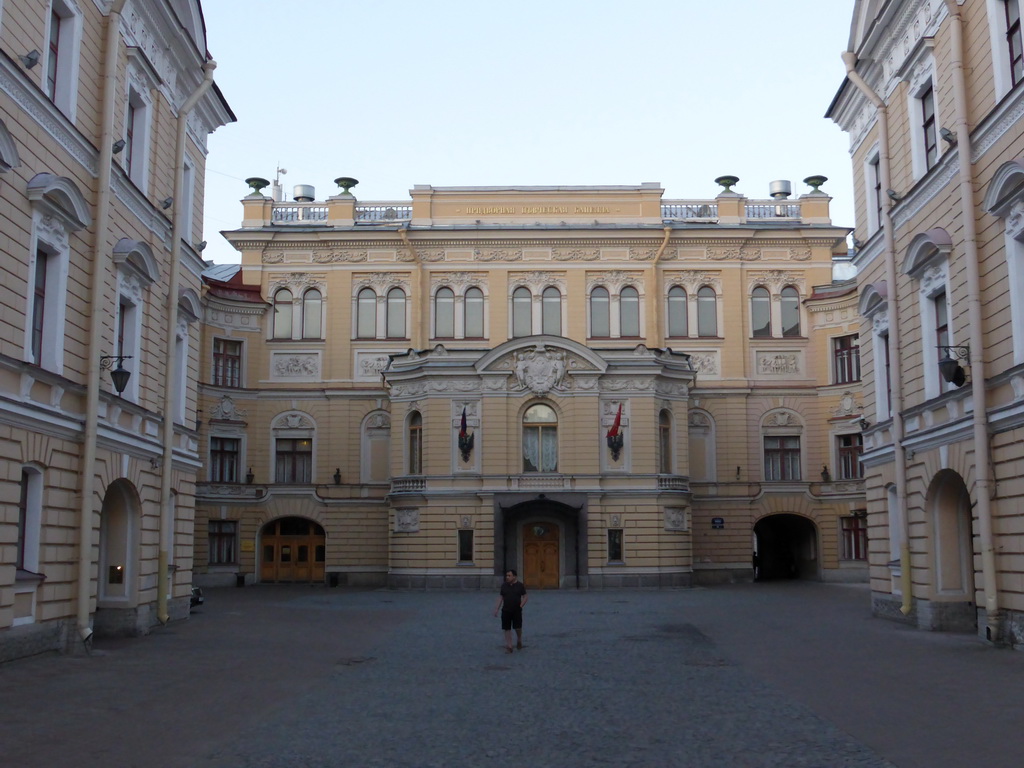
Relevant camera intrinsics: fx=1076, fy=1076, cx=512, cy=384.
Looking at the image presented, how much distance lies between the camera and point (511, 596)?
1930cm

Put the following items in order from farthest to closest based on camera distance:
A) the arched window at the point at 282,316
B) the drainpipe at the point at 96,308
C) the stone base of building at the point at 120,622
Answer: the arched window at the point at 282,316 < the stone base of building at the point at 120,622 < the drainpipe at the point at 96,308

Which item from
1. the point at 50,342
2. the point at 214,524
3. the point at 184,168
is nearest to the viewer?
the point at 50,342

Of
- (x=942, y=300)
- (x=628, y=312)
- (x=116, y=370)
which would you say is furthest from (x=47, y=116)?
(x=628, y=312)

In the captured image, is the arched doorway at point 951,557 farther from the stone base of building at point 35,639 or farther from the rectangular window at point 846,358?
the rectangular window at point 846,358

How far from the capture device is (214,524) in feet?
142

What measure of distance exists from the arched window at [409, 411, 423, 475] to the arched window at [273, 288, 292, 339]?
846 centimetres

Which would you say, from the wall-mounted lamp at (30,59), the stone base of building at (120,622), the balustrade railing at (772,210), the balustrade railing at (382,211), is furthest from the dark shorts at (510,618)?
the balustrade railing at (772,210)

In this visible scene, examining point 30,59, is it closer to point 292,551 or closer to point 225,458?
point 225,458

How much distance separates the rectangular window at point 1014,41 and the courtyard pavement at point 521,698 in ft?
30.5

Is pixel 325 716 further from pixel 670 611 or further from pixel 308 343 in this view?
pixel 308 343

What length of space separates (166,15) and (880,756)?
1927cm

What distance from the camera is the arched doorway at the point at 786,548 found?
45.0 m

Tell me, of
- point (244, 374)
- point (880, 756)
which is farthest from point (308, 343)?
point (880, 756)

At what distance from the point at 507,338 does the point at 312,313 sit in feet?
27.5
